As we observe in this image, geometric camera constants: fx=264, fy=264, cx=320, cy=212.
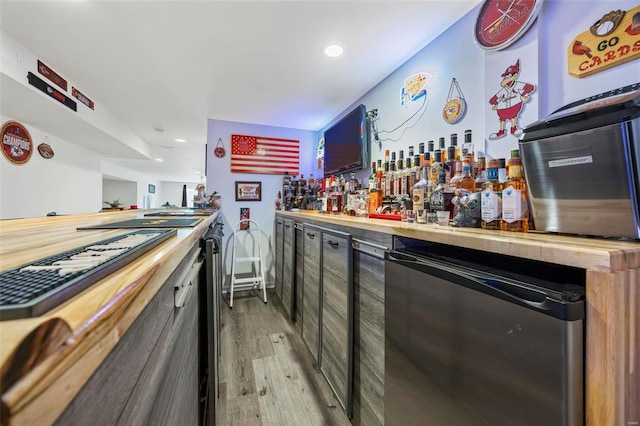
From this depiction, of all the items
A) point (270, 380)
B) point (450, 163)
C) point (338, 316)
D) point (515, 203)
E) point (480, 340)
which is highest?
point (450, 163)

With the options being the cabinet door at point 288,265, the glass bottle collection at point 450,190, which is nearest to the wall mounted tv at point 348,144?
the glass bottle collection at point 450,190

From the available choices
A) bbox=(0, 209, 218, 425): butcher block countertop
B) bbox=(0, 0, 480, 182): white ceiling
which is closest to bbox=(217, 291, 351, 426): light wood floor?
bbox=(0, 209, 218, 425): butcher block countertop

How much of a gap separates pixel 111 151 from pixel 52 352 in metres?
5.71

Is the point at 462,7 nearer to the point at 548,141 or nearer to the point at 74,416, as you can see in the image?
the point at 548,141

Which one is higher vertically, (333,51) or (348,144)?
(333,51)

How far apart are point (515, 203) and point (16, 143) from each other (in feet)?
15.7

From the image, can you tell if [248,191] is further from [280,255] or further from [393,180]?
[393,180]

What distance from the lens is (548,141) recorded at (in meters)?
0.77

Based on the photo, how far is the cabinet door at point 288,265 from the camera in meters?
2.45

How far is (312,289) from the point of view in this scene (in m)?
1.93

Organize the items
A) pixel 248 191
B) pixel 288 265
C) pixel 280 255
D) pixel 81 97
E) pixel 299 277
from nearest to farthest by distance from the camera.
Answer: pixel 299 277 < pixel 288 265 < pixel 81 97 < pixel 280 255 < pixel 248 191

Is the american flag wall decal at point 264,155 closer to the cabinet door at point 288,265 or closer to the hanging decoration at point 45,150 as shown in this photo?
the cabinet door at point 288,265

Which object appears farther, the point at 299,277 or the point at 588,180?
the point at 299,277

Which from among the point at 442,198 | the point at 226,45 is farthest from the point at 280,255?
the point at 442,198
